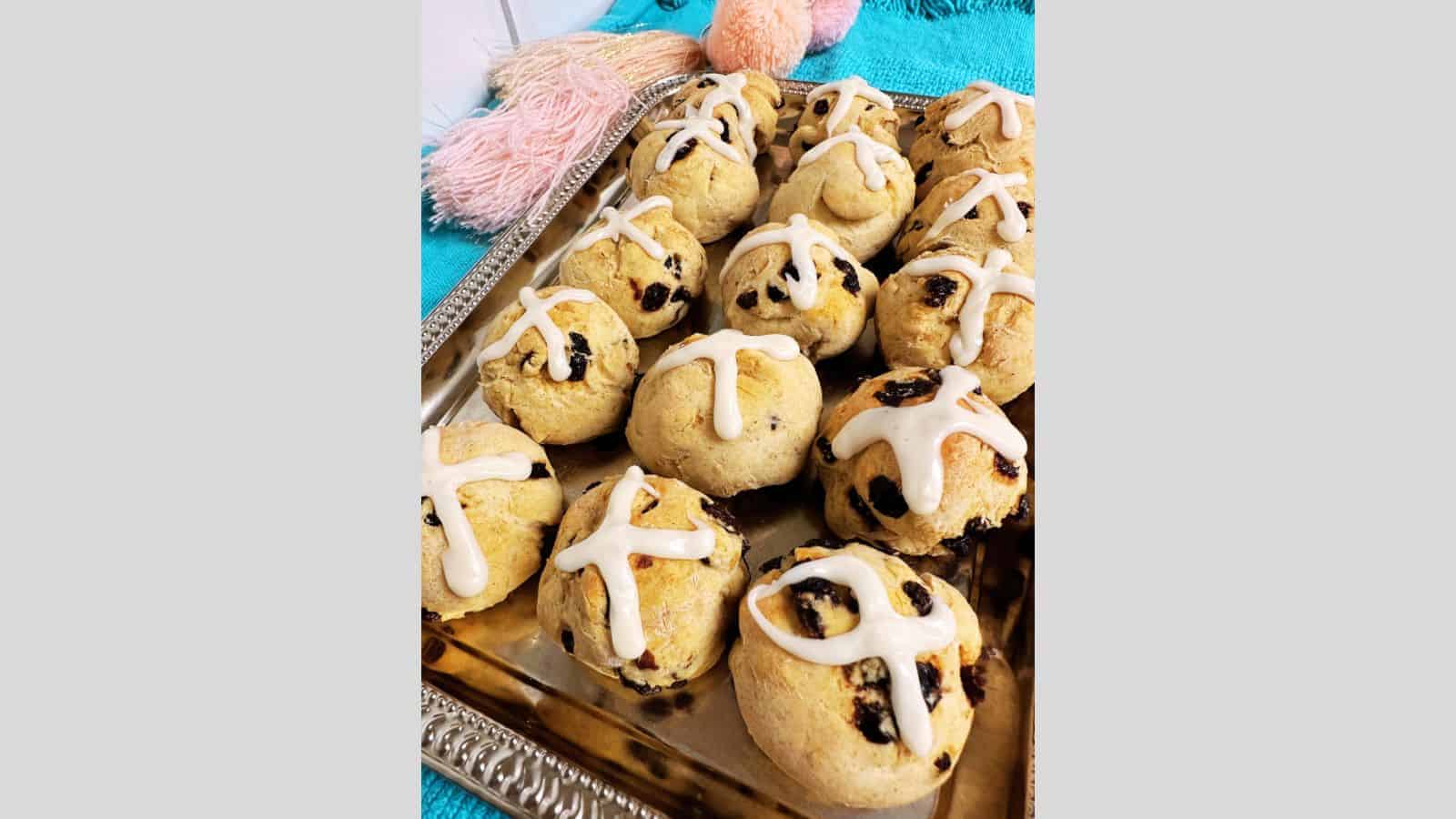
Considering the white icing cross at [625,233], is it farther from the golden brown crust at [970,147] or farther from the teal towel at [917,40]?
the teal towel at [917,40]

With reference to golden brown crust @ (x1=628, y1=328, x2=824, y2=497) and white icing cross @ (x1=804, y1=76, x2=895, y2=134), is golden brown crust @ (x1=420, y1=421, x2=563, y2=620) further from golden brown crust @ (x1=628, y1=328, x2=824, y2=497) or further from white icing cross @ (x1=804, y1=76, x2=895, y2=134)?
white icing cross @ (x1=804, y1=76, x2=895, y2=134)

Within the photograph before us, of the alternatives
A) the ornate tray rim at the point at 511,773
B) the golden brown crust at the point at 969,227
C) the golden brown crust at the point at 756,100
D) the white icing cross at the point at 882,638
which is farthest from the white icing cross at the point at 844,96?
the ornate tray rim at the point at 511,773

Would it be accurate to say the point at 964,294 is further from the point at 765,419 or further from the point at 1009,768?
the point at 1009,768

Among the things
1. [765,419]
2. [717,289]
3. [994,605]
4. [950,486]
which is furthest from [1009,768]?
[717,289]

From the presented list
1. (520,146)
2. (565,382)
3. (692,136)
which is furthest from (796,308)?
(520,146)

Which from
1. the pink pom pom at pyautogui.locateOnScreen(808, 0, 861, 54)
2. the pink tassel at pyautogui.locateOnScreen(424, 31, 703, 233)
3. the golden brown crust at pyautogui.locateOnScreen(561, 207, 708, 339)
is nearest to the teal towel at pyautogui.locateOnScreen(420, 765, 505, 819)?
the golden brown crust at pyautogui.locateOnScreen(561, 207, 708, 339)

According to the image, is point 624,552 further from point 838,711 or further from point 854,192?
point 854,192
